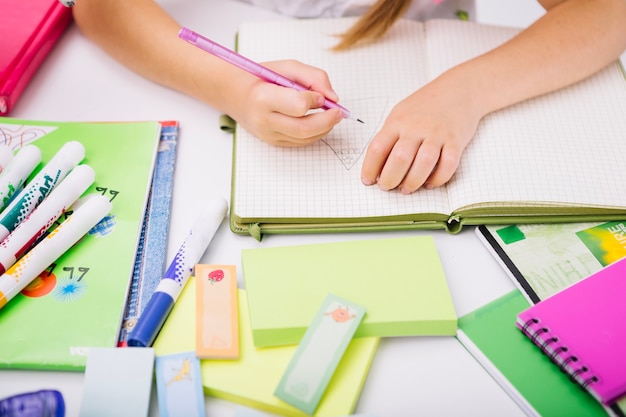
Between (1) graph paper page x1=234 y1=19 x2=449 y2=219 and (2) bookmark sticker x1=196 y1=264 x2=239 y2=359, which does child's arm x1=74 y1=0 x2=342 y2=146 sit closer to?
(1) graph paper page x1=234 y1=19 x2=449 y2=219

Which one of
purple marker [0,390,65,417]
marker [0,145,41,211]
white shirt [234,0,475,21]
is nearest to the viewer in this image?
purple marker [0,390,65,417]

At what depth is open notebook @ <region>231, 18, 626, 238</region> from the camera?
0.58 m

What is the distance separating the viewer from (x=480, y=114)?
636 millimetres

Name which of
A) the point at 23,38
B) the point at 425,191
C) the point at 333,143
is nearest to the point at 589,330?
the point at 425,191

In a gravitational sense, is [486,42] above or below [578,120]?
above

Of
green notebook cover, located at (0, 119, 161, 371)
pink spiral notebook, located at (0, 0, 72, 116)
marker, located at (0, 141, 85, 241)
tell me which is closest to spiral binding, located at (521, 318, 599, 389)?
green notebook cover, located at (0, 119, 161, 371)

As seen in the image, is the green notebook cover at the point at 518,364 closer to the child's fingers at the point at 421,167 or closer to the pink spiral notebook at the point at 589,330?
the pink spiral notebook at the point at 589,330

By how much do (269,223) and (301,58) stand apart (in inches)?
9.4

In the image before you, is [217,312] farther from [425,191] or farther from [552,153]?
[552,153]

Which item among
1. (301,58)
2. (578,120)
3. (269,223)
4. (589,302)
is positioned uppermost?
(301,58)

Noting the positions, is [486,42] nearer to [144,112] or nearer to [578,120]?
[578,120]

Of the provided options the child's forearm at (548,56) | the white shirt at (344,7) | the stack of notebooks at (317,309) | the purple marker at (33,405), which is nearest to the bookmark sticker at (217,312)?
the stack of notebooks at (317,309)

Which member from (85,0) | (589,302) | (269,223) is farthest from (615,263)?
(85,0)

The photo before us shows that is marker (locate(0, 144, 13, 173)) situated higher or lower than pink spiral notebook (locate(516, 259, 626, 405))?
higher
